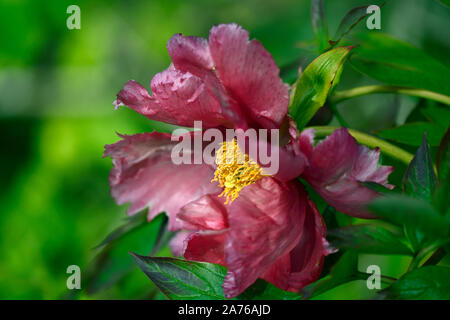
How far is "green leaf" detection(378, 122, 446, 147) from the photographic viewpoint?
412 millimetres

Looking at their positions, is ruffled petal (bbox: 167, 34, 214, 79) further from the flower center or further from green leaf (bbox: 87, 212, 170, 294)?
green leaf (bbox: 87, 212, 170, 294)

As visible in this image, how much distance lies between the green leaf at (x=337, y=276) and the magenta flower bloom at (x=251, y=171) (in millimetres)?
12

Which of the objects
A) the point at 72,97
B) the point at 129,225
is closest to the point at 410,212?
the point at 129,225

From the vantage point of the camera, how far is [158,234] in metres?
0.48

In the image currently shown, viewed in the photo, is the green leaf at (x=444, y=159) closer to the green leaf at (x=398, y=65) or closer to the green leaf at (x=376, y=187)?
the green leaf at (x=376, y=187)

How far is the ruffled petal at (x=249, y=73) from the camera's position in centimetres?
31

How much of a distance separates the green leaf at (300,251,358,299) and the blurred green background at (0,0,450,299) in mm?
502

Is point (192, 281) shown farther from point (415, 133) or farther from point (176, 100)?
point (415, 133)

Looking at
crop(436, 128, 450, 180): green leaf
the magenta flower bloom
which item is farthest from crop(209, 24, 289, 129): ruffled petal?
crop(436, 128, 450, 180): green leaf

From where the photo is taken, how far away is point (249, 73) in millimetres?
316

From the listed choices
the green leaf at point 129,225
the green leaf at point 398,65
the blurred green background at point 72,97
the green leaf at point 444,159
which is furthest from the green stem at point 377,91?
the blurred green background at point 72,97

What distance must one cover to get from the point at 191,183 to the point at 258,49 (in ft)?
0.45
